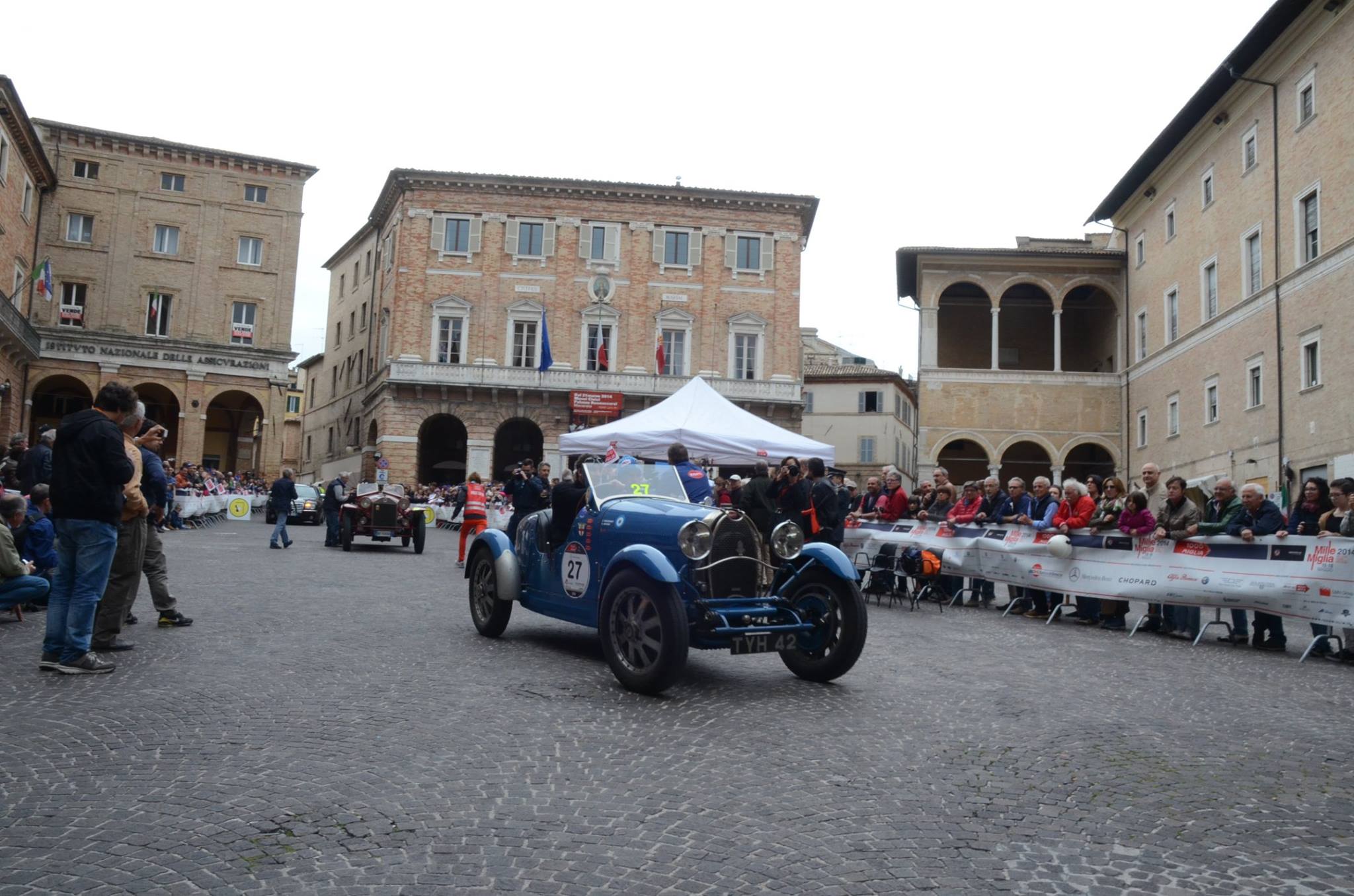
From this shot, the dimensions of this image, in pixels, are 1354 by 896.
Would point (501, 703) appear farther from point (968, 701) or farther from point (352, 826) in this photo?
point (968, 701)

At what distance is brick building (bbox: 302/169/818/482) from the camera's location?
44.6 m

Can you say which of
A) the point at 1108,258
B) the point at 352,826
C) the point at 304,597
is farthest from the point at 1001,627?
the point at 1108,258

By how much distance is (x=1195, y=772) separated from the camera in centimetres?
491

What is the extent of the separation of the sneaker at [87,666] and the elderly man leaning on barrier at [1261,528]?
9389 millimetres

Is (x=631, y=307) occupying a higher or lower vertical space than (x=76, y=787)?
higher

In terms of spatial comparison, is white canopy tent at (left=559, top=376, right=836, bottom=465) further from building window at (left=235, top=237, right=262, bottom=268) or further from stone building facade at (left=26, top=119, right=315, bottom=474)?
building window at (left=235, top=237, right=262, bottom=268)

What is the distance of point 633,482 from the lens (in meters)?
8.11

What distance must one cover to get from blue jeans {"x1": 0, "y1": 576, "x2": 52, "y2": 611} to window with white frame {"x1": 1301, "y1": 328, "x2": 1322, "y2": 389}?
27421mm

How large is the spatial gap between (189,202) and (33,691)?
152 ft

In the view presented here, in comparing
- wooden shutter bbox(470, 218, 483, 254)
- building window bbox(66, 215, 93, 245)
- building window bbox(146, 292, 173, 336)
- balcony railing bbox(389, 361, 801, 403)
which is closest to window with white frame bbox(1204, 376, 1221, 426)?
balcony railing bbox(389, 361, 801, 403)

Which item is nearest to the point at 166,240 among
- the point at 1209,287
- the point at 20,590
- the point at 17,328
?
the point at 17,328

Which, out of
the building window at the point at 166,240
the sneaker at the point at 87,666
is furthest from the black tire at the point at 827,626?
the building window at the point at 166,240

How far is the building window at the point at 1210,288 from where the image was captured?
32.4m

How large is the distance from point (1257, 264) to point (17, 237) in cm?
4323
